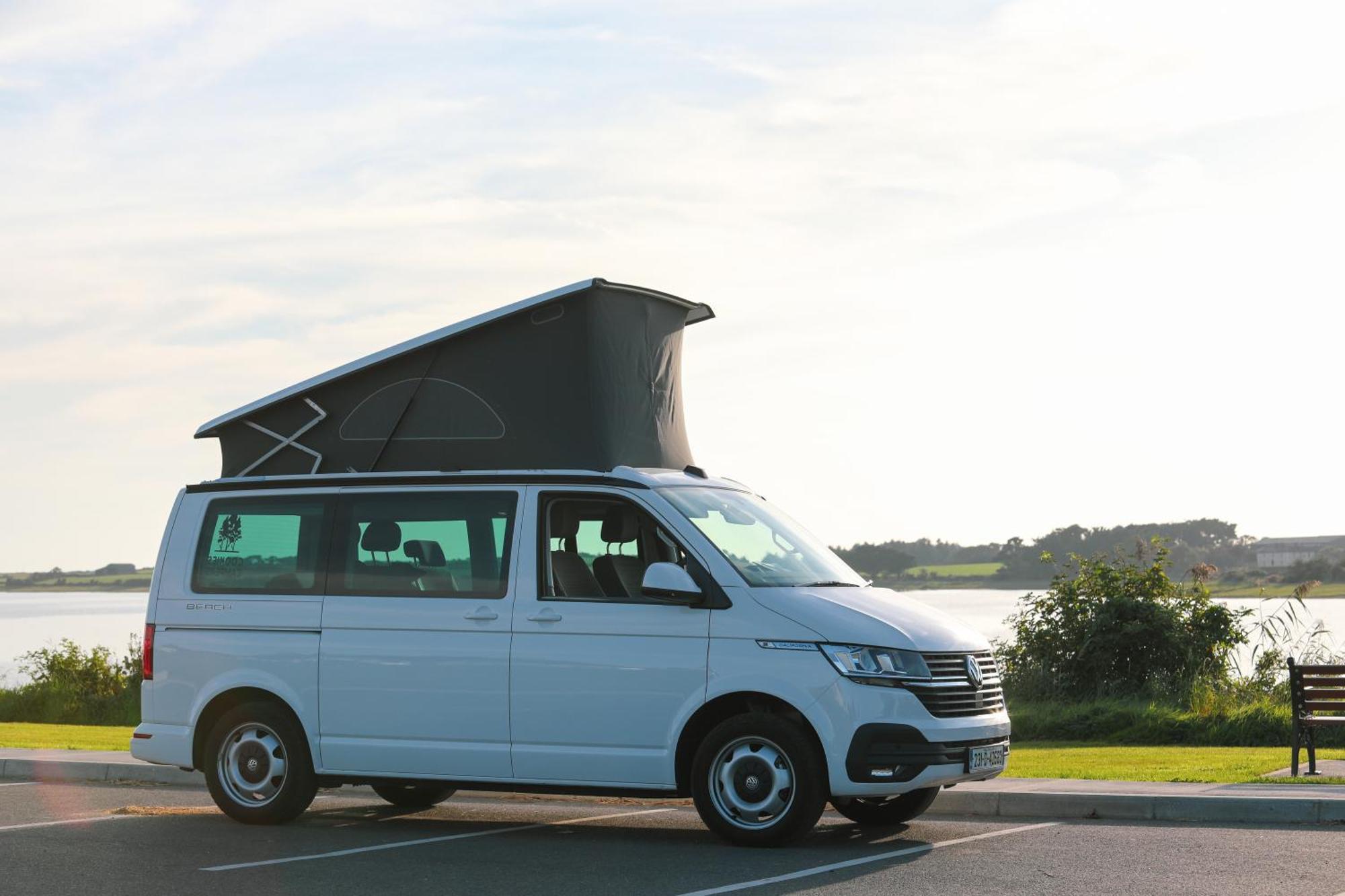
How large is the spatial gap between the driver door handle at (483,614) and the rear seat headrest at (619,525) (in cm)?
84

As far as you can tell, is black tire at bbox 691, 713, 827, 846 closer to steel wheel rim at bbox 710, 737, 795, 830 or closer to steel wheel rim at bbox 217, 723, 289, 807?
steel wheel rim at bbox 710, 737, 795, 830

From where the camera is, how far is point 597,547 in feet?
33.9

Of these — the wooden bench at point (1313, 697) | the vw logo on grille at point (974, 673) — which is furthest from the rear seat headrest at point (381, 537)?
the wooden bench at point (1313, 697)

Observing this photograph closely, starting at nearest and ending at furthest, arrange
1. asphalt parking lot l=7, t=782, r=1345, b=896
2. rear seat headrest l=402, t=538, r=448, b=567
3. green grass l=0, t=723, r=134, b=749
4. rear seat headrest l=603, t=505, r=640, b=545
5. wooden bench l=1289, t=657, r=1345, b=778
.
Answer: asphalt parking lot l=7, t=782, r=1345, b=896 < rear seat headrest l=603, t=505, r=640, b=545 < rear seat headrest l=402, t=538, r=448, b=567 < wooden bench l=1289, t=657, r=1345, b=778 < green grass l=0, t=723, r=134, b=749

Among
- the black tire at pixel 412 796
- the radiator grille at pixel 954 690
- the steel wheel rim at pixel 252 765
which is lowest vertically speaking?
the black tire at pixel 412 796

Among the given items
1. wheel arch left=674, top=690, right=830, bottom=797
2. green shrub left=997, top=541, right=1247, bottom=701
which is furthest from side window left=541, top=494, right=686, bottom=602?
green shrub left=997, top=541, right=1247, bottom=701

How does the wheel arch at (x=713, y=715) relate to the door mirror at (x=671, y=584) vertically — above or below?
below

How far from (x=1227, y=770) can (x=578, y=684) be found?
6.34 meters

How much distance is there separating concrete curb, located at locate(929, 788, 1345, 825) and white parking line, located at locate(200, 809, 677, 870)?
2.21m

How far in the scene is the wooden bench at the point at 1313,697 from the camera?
13.0m

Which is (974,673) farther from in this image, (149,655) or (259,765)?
(149,655)

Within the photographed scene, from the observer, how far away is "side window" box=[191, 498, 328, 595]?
10.9 metres

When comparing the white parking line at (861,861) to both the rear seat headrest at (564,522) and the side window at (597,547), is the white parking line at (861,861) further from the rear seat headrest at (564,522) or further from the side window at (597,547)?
the rear seat headrest at (564,522)

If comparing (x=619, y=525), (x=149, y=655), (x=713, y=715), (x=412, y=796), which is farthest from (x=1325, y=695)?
(x=149, y=655)
